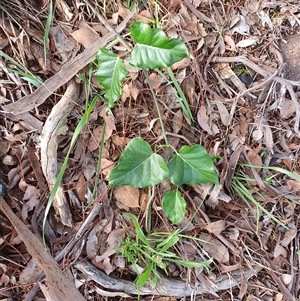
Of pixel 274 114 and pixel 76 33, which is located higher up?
pixel 76 33

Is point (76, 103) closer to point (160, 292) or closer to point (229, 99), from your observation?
point (229, 99)

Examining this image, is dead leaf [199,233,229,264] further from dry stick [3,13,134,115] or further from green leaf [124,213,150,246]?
dry stick [3,13,134,115]

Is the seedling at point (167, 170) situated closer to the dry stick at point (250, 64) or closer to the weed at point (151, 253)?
the weed at point (151, 253)

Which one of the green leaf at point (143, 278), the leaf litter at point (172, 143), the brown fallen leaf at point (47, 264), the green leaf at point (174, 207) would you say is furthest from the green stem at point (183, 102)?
the brown fallen leaf at point (47, 264)

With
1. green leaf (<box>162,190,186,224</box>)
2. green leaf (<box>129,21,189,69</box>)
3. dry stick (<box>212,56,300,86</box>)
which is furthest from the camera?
dry stick (<box>212,56,300,86</box>)

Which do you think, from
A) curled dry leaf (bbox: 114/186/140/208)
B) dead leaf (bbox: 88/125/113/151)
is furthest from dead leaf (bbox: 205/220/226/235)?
dead leaf (bbox: 88/125/113/151)

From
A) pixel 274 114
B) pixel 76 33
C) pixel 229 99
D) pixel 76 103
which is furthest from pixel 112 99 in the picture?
pixel 274 114
